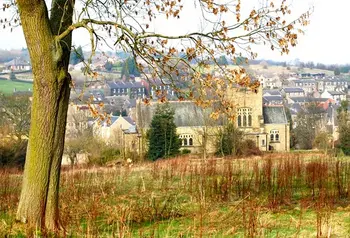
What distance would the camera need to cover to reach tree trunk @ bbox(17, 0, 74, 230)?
8055 millimetres

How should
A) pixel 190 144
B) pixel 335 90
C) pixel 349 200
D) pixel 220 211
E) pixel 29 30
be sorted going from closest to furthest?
pixel 29 30 → pixel 220 211 → pixel 349 200 → pixel 190 144 → pixel 335 90

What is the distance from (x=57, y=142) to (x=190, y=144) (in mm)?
48607

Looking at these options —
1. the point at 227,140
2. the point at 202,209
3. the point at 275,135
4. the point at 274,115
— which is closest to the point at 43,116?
the point at 202,209

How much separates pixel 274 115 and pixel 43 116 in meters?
57.2

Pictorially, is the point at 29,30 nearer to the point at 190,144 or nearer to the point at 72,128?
the point at 72,128

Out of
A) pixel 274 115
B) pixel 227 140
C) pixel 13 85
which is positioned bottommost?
pixel 227 140

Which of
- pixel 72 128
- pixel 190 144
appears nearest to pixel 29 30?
pixel 72 128

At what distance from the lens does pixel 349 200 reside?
35.6 feet

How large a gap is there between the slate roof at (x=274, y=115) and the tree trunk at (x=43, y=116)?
55.9 m

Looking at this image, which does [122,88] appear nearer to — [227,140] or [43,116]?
[227,140]

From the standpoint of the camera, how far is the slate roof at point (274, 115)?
63125 mm

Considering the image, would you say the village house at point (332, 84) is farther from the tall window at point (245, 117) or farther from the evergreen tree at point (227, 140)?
the evergreen tree at point (227, 140)

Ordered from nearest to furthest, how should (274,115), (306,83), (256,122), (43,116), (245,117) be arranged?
1. (43,116)
2. (245,117)
3. (256,122)
4. (274,115)
5. (306,83)

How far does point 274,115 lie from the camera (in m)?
64.0
